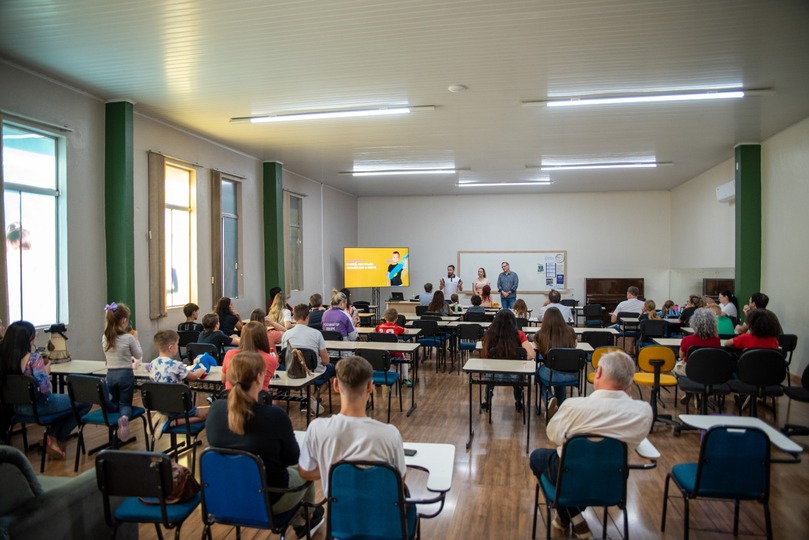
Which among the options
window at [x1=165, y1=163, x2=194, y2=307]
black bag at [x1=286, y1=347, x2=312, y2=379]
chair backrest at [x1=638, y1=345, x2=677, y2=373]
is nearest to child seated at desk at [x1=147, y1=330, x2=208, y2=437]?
black bag at [x1=286, y1=347, x2=312, y2=379]

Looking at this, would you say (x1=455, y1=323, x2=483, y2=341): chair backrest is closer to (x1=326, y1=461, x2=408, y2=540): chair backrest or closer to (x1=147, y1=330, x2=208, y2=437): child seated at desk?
(x1=147, y1=330, x2=208, y2=437): child seated at desk

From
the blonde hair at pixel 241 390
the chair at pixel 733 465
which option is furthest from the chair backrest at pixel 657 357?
the blonde hair at pixel 241 390

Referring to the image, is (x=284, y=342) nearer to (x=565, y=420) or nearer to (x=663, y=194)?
(x=565, y=420)

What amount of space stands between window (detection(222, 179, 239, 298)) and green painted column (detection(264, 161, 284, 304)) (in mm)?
887

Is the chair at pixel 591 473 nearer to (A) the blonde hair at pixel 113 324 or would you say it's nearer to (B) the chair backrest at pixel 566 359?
(B) the chair backrest at pixel 566 359

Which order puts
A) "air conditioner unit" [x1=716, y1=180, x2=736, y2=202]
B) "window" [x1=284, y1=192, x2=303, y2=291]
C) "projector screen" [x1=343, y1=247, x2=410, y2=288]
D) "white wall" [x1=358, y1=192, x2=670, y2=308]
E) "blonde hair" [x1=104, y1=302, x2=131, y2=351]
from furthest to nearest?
"white wall" [x1=358, y1=192, x2=670, y2=308]
"projector screen" [x1=343, y1=247, x2=410, y2=288]
"window" [x1=284, y1=192, x2=303, y2=291]
"air conditioner unit" [x1=716, y1=180, x2=736, y2=202]
"blonde hair" [x1=104, y1=302, x2=131, y2=351]

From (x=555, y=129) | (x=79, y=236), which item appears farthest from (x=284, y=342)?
(x=555, y=129)

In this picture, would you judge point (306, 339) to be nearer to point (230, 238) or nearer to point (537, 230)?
point (230, 238)

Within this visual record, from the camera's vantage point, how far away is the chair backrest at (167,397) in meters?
3.85

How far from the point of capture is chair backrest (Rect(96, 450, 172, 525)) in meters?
2.38

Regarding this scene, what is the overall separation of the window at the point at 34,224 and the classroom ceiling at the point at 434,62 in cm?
85

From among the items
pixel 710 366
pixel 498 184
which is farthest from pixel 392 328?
pixel 498 184

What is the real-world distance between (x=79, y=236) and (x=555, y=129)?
6.78m

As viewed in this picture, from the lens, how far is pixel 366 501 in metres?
2.31
